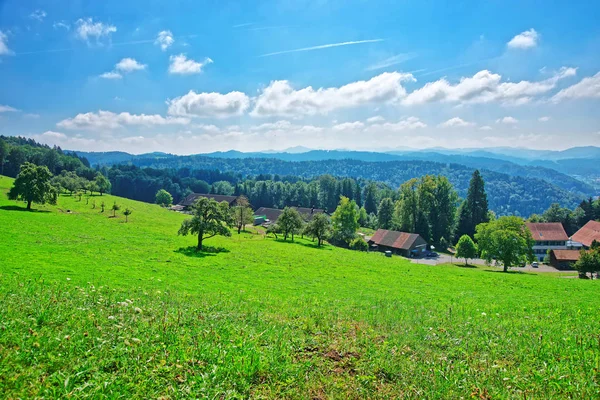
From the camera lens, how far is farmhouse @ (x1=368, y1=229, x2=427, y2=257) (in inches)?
2576

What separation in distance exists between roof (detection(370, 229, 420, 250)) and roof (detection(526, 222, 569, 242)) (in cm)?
3496

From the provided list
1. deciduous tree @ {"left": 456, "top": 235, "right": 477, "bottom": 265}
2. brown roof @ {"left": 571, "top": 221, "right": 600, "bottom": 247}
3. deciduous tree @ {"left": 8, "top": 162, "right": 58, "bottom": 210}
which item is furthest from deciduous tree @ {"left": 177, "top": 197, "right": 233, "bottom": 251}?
brown roof @ {"left": 571, "top": 221, "right": 600, "bottom": 247}

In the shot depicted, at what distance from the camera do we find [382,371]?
7078 mm

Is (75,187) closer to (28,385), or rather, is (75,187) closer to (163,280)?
(163,280)

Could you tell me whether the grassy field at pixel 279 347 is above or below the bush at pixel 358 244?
above

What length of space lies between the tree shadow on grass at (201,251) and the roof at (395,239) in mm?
41597

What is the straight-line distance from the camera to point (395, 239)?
68.6m

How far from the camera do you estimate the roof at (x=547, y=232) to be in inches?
3041

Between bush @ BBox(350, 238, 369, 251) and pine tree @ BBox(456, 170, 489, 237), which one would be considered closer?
bush @ BBox(350, 238, 369, 251)

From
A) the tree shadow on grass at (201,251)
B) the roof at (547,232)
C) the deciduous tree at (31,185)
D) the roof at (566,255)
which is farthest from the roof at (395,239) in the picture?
the deciduous tree at (31,185)

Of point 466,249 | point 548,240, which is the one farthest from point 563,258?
point 466,249

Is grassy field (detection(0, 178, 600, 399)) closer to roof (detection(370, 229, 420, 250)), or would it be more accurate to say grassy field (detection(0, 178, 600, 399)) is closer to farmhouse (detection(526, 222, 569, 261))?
roof (detection(370, 229, 420, 250))

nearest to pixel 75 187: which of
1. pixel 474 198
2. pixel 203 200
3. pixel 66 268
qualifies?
pixel 203 200

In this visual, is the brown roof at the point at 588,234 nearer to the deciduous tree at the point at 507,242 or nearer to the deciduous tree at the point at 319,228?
the deciduous tree at the point at 507,242
